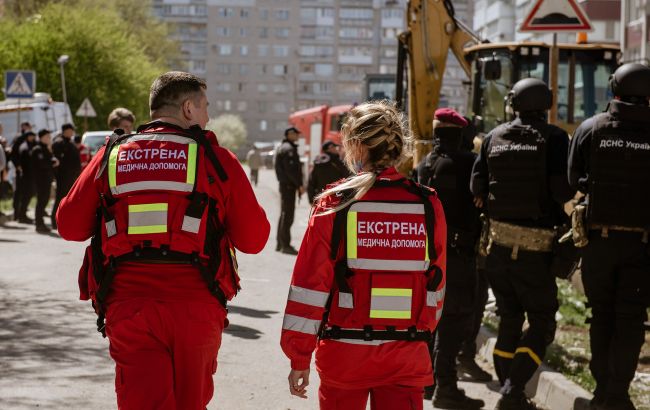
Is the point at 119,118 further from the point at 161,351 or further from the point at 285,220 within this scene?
the point at 285,220

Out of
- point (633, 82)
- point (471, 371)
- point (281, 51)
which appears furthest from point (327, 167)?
point (281, 51)

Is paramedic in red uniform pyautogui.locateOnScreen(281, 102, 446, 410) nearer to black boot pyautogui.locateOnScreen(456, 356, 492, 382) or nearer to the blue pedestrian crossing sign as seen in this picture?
black boot pyautogui.locateOnScreen(456, 356, 492, 382)

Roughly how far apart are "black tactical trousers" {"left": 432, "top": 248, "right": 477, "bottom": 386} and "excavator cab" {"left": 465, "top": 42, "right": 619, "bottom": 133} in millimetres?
7510

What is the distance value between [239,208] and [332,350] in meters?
0.69

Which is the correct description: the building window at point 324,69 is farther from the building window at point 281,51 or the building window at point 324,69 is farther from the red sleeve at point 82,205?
the red sleeve at point 82,205

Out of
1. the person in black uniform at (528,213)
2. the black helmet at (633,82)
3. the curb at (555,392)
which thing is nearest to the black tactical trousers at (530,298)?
the person in black uniform at (528,213)

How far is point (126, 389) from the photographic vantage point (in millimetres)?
4113

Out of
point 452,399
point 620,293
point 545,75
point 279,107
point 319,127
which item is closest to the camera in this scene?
point 620,293

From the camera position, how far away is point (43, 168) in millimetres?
21266

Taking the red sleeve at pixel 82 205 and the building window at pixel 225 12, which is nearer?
the red sleeve at pixel 82 205

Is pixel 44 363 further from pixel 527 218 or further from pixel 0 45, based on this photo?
pixel 0 45

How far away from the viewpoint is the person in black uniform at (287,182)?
59.1 feet

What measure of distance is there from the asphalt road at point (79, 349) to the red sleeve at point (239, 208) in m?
2.83

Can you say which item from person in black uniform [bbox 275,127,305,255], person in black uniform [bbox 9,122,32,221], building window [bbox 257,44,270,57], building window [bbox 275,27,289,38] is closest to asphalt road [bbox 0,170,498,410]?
person in black uniform [bbox 275,127,305,255]
